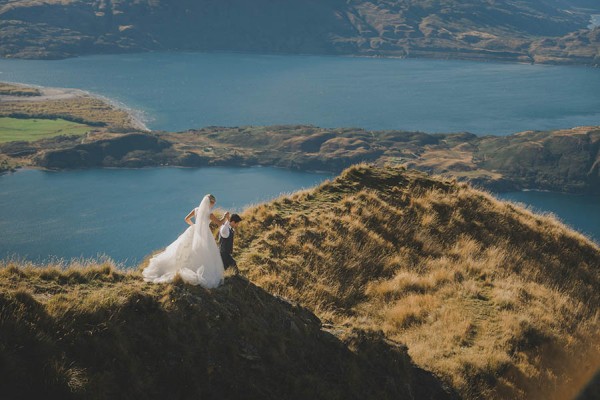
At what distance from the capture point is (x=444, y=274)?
2022cm

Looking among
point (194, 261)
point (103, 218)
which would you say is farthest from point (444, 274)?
point (103, 218)

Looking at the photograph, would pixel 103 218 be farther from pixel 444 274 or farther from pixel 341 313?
pixel 341 313

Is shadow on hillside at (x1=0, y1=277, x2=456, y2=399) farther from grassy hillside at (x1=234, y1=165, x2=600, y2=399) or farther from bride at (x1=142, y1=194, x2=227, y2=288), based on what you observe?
grassy hillside at (x1=234, y1=165, x2=600, y2=399)

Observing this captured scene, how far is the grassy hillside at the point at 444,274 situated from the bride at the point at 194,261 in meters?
3.43

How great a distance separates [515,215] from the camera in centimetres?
2761

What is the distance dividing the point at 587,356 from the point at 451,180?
1494 centimetres

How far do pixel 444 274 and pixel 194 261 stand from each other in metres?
9.75

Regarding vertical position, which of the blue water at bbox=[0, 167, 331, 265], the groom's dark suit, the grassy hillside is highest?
the groom's dark suit

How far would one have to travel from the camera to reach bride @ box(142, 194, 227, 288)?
523 inches

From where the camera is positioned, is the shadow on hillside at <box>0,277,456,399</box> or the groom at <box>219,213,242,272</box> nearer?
the shadow on hillside at <box>0,277,456,399</box>

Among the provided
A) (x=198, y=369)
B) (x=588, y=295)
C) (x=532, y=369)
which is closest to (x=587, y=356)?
(x=532, y=369)

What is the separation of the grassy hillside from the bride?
3434mm

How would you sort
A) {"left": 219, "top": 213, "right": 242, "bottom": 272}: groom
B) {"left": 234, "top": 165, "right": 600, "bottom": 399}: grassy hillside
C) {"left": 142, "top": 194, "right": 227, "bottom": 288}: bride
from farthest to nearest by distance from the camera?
{"left": 219, "top": 213, "right": 242, "bottom": 272}: groom → {"left": 234, "top": 165, "right": 600, "bottom": 399}: grassy hillside → {"left": 142, "top": 194, "right": 227, "bottom": 288}: bride

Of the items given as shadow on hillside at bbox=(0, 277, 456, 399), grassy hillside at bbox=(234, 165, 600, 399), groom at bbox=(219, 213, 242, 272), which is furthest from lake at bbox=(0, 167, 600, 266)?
shadow on hillside at bbox=(0, 277, 456, 399)
